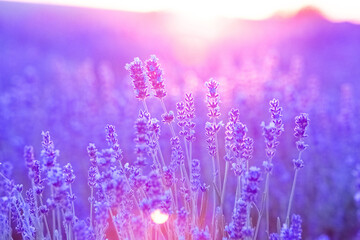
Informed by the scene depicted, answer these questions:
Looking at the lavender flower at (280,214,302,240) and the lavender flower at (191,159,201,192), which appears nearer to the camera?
the lavender flower at (280,214,302,240)

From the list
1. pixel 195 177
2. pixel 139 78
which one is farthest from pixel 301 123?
pixel 139 78

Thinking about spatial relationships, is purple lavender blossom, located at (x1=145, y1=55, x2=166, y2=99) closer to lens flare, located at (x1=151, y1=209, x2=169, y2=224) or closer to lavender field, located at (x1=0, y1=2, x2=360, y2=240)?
lavender field, located at (x1=0, y1=2, x2=360, y2=240)

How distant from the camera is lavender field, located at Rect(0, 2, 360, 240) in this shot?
192 cm

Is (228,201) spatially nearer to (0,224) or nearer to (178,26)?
→ (0,224)

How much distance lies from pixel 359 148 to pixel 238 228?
12.1 feet

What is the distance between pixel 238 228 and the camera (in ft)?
5.80

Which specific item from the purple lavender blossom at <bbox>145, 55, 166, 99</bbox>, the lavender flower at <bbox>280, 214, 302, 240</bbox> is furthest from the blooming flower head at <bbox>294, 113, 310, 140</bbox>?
the purple lavender blossom at <bbox>145, 55, 166, 99</bbox>

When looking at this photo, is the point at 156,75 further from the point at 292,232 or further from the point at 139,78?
the point at 292,232

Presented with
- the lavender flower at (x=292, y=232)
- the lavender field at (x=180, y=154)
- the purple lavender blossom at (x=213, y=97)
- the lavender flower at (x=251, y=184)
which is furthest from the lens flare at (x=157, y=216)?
the purple lavender blossom at (x=213, y=97)

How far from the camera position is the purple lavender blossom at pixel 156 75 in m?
2.11

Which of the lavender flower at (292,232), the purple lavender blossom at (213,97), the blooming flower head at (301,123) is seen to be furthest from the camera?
the purple lavender blossom at (213,97)

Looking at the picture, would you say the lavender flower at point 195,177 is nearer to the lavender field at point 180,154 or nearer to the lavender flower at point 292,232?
the lavender field at point 180,154

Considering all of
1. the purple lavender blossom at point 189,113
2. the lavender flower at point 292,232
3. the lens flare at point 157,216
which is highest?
the purple lavender blossom at point 189,113

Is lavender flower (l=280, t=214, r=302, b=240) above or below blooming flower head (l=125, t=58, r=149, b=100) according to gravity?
below
